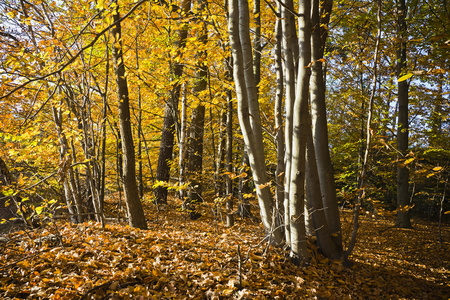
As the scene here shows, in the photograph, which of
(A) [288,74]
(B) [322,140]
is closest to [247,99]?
(A) [288,74]

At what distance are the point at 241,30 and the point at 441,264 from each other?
6.22 meters

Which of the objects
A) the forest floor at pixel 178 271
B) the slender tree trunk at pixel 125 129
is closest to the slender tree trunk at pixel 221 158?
the slender tree trunk at pixel 125 129

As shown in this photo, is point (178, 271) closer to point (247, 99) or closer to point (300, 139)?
point (300, 139)

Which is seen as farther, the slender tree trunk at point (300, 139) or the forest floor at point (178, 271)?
the slender tree trunk at point (300, 139)

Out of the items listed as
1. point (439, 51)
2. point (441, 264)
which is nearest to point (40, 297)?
point (441, 264)

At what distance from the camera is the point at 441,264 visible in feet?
18.3

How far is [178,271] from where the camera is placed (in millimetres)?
3100

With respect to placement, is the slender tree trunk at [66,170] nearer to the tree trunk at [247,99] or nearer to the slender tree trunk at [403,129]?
the tree trunk at [247,99]

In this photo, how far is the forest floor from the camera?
2.67m

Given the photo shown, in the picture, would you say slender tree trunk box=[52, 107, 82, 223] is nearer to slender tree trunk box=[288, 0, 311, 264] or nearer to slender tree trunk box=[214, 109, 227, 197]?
slender tree trunk box=[288, 0, 311, 264]

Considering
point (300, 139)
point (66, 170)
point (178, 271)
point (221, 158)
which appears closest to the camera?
point (66, 170)

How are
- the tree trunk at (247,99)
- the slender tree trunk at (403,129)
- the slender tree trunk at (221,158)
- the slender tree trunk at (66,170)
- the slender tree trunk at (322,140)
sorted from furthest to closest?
the slender tree trunk at (403,129)
the slender tree trunk at (221,158)
the slender tree trunk at (322,140)
the tree trunk at (247,99)
the slender tree trunk at (66,170)

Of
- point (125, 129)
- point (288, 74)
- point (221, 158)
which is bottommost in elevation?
point (221, 158)

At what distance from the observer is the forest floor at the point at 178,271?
267 centimetres
